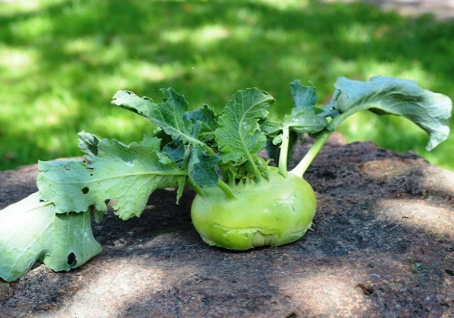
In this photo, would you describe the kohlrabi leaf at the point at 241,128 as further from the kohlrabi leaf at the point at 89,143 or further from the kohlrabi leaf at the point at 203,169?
the kohlrabi leaf at the point at 89,143

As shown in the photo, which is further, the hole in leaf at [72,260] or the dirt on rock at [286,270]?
the hole in leaf at [72,260]

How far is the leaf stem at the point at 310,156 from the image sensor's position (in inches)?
95.0

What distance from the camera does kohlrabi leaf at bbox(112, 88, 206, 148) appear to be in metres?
2.20

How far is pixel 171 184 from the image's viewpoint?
2.21m

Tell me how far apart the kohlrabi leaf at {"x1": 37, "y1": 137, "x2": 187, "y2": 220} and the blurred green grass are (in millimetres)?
2072

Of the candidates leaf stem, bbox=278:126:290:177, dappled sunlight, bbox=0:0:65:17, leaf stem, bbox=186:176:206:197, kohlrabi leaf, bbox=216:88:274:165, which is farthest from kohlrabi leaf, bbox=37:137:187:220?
dappled sunlight, bbox=0:0:65:17

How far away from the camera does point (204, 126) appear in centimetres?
236

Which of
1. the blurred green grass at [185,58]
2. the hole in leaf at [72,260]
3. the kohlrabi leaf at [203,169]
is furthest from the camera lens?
the blurred green grass at [185,58]

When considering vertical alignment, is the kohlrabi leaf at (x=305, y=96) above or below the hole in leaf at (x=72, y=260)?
above

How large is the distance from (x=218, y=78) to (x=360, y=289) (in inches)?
128

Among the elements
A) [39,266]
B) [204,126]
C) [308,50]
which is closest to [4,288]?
[39,266]

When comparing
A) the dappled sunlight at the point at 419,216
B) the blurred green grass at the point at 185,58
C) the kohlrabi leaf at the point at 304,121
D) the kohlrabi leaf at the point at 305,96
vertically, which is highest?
the kohlrabi leaf at the point at 305,96

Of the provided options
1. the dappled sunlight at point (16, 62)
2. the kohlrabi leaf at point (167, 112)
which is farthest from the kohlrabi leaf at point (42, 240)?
the dappled sunlight at point (16, 62)

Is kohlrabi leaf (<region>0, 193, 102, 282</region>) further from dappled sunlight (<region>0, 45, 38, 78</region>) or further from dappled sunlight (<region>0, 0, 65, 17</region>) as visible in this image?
dappled sunlight (<region>0, 0, 65, 17</region>)
